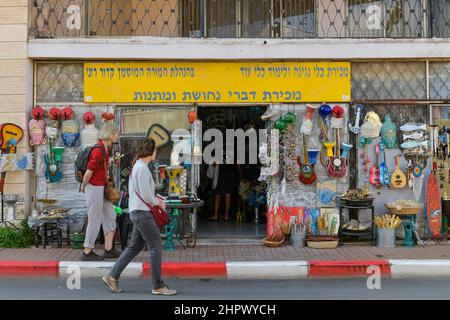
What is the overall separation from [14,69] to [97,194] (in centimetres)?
294

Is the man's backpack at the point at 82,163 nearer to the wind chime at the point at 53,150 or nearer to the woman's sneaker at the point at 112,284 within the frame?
the wind chime at the point at 53,150

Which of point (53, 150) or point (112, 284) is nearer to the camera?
point (112, 284)

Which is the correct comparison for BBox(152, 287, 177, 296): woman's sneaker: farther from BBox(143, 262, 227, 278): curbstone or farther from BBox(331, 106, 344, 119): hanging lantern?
BBox(331, 106, 344, 119): hanging lantern

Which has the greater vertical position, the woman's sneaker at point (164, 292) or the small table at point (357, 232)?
the small table at point (357, 232)

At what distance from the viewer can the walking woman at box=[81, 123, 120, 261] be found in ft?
26.2

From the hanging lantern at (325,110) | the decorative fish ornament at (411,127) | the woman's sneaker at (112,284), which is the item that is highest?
the hanging lantern at (325,110)

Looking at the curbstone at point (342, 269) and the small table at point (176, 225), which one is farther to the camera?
the small table at point (176, 225)

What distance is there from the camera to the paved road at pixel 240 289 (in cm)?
649

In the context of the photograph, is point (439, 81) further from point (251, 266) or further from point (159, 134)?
point (159, 134)

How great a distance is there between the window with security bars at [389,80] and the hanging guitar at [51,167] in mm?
5344

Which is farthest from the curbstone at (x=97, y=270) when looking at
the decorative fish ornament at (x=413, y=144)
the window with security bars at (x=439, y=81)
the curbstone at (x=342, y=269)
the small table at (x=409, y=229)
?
the window with security bars at (x=439, y=81)

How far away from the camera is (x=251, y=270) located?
25.4 ft

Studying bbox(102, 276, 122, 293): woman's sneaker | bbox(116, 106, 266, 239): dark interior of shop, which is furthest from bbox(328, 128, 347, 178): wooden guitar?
bbox(102, 276, 122, 293): woman's sneaker

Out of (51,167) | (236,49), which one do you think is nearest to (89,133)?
(51,167)
